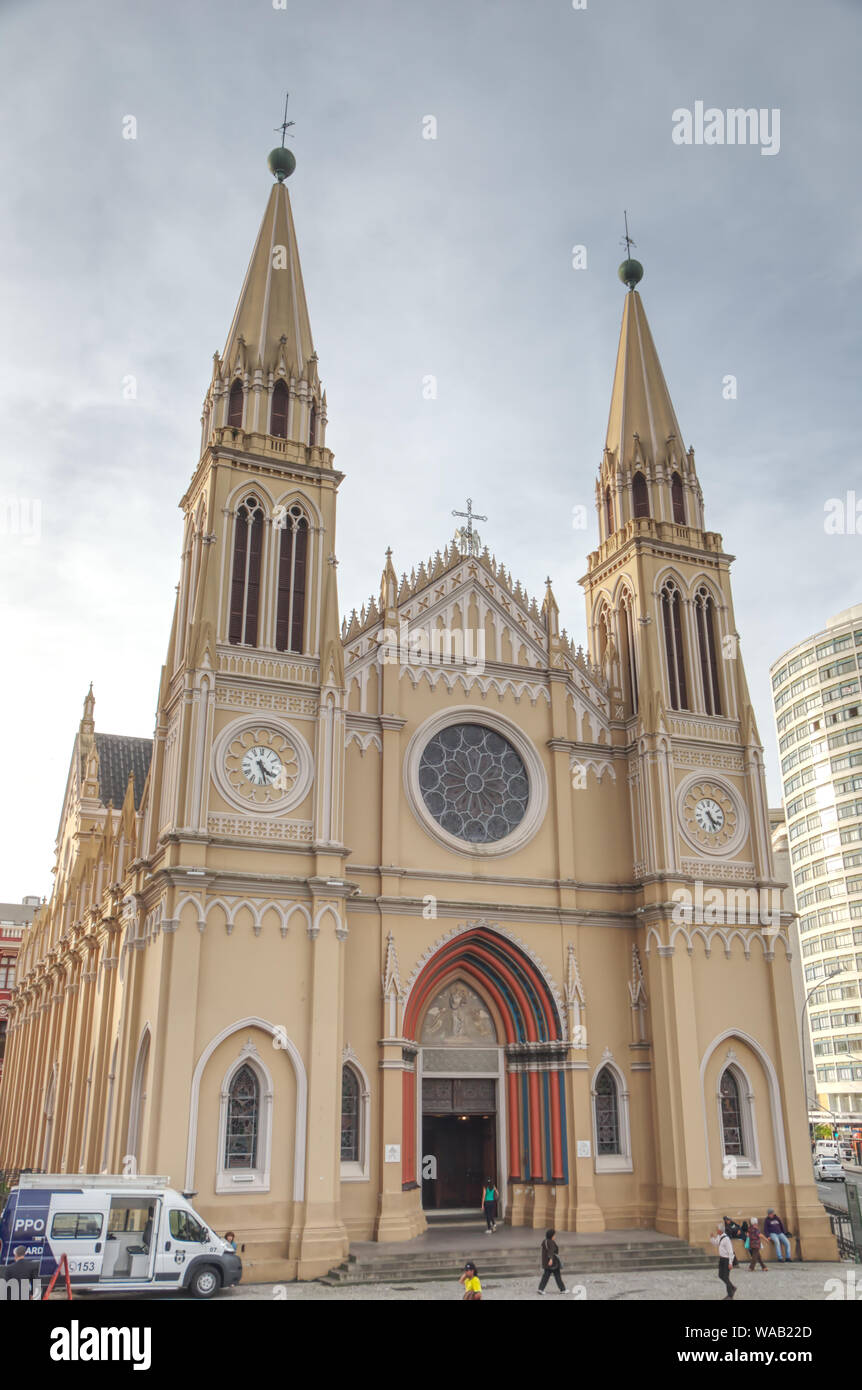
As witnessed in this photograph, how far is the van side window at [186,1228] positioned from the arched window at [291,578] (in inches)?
495

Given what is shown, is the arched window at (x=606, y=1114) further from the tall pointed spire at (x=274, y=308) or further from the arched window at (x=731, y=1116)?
the tall pointed spire at (x=274, y=308)

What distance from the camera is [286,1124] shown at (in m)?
22.9

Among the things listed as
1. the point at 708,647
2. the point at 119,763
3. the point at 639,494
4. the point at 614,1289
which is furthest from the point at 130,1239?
the point at 119,763

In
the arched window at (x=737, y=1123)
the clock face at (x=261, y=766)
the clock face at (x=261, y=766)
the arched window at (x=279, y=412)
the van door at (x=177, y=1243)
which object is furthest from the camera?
the arched window at (x=279, y=412)

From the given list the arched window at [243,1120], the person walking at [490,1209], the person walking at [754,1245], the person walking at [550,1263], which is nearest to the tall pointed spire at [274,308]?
the arched window at [243,1120]

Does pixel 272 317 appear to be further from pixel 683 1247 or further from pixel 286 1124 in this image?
pixel 683 1247

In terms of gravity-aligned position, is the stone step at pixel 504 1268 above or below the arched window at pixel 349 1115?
below

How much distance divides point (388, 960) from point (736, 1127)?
987 cm

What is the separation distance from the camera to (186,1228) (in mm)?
19234

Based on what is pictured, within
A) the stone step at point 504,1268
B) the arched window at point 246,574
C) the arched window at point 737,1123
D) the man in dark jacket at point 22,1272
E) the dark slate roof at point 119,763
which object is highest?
the dark slate roof at point 119,763

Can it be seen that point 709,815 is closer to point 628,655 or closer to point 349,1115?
point 628,655

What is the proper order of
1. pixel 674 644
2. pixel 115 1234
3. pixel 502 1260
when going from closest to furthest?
pixel 115 1234 → pixel 502 1260 → pixel 674 644

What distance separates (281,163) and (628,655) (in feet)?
57.7

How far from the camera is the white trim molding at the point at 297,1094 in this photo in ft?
72.3
